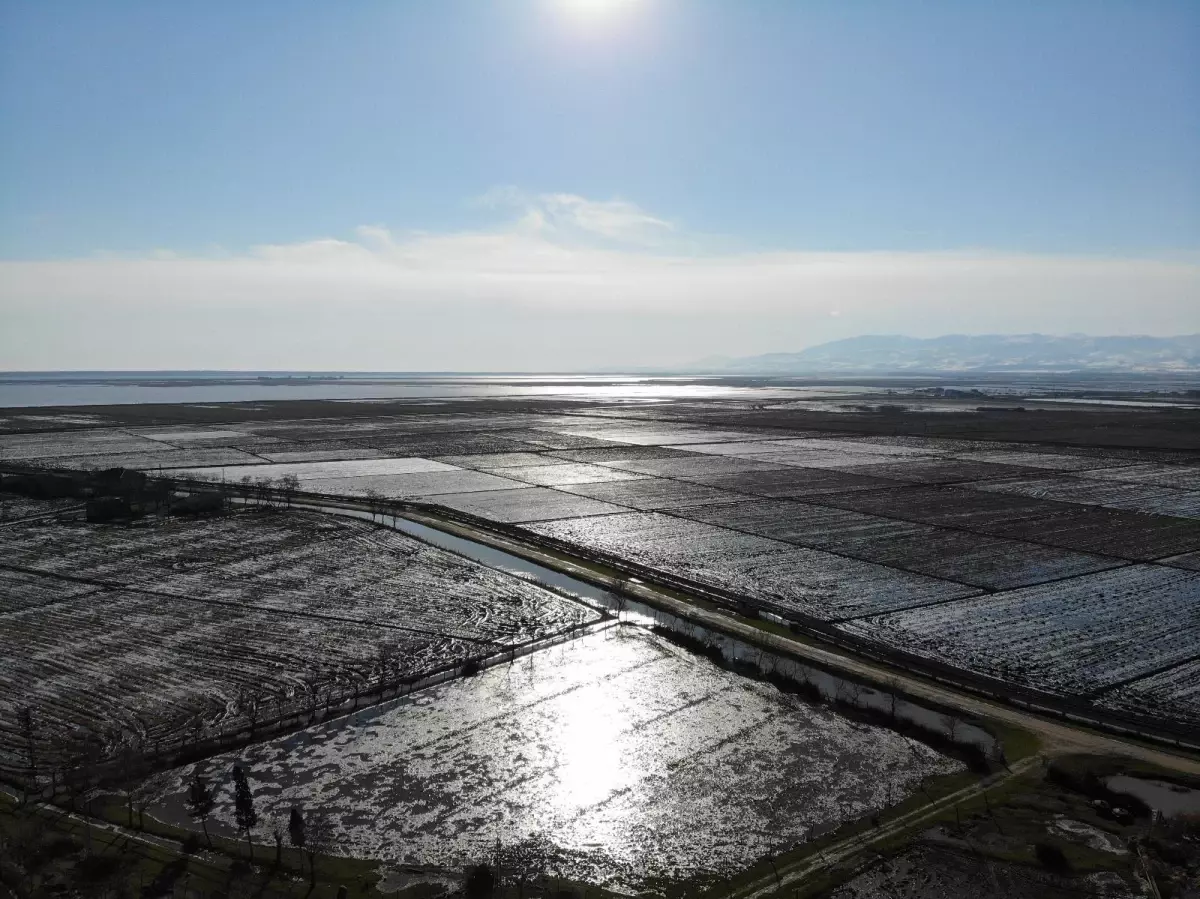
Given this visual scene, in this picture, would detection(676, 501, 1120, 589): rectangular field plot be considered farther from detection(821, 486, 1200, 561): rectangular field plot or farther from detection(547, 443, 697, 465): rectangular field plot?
detection(547, 443, 697, 465): rectangular field plot

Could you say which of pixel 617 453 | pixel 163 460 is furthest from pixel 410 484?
pixel 163 460

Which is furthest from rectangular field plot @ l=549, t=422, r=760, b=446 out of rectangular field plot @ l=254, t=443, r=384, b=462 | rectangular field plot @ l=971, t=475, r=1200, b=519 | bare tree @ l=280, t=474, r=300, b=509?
bare tree @ l=280, t=474, r=300, b=509

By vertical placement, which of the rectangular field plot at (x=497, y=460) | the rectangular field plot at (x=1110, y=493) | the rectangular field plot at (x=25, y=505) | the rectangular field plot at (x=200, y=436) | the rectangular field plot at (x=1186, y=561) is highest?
the rectangular field plot at (x=200, y=436)

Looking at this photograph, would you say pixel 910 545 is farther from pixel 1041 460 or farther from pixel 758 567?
pixel 1041 460

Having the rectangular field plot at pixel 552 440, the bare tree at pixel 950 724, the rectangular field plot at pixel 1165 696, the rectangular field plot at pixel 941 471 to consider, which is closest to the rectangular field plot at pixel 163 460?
the rectangular field plot at pixel 552 440

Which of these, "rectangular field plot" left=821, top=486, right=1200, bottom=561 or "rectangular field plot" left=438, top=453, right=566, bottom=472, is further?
"rectangular field plot" left=438, top=453, right=566, bottom=472

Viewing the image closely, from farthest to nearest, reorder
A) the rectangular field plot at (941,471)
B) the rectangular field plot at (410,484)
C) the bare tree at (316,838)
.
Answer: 1. the rectangular field plot at (941,471)
2. the rectangular field plot at (410,484)
3. the bare tree at (316,838)

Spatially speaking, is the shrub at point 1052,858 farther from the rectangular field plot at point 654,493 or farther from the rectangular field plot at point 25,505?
the rectangular field plot at point 25,505
